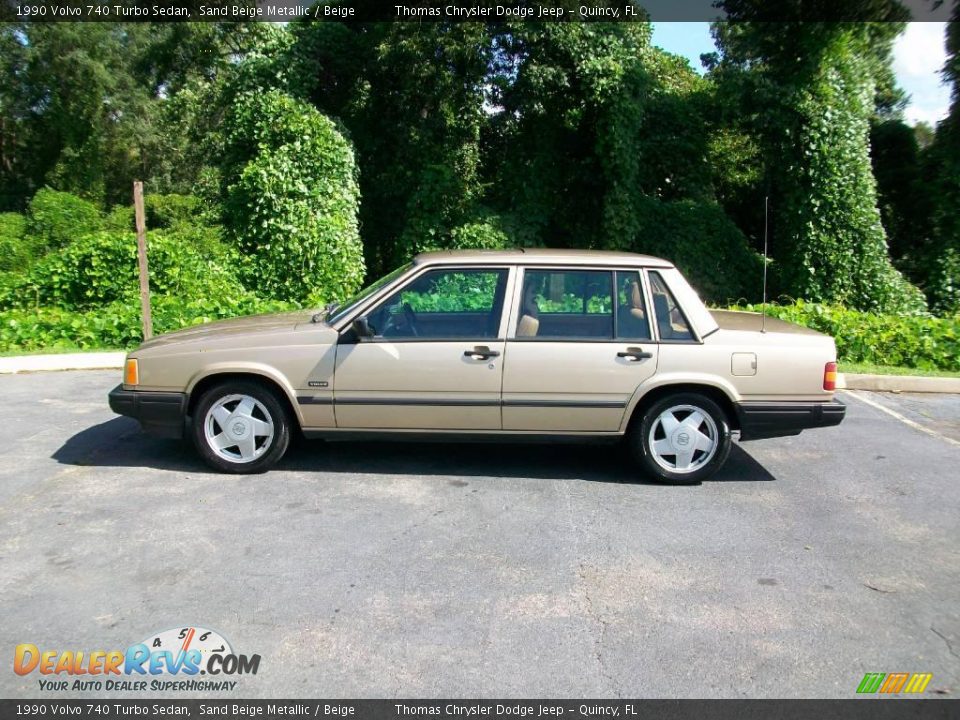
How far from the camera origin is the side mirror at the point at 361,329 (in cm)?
576

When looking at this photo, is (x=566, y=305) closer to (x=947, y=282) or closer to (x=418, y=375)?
(x=418, y=375)

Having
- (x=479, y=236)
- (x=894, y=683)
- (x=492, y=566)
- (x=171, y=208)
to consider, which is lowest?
(x=894, y=683)

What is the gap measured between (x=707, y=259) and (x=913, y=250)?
4.15 m

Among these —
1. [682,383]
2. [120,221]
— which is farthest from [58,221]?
[682,383]

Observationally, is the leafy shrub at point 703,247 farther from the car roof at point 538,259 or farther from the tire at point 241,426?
the tire at point 241,426

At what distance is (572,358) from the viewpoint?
19.0 feet

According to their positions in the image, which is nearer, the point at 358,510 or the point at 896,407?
the point at 358,510

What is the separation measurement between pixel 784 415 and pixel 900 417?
9.75 ft

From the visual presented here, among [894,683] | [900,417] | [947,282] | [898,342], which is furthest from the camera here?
[947,282]

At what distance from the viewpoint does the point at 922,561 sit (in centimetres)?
471

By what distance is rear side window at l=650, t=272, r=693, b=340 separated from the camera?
5906 millimetres

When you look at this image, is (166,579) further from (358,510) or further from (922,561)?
(922,561)

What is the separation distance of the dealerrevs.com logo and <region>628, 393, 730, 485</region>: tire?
3.21 meters

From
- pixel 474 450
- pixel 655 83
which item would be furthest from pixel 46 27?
pixel 474 450
